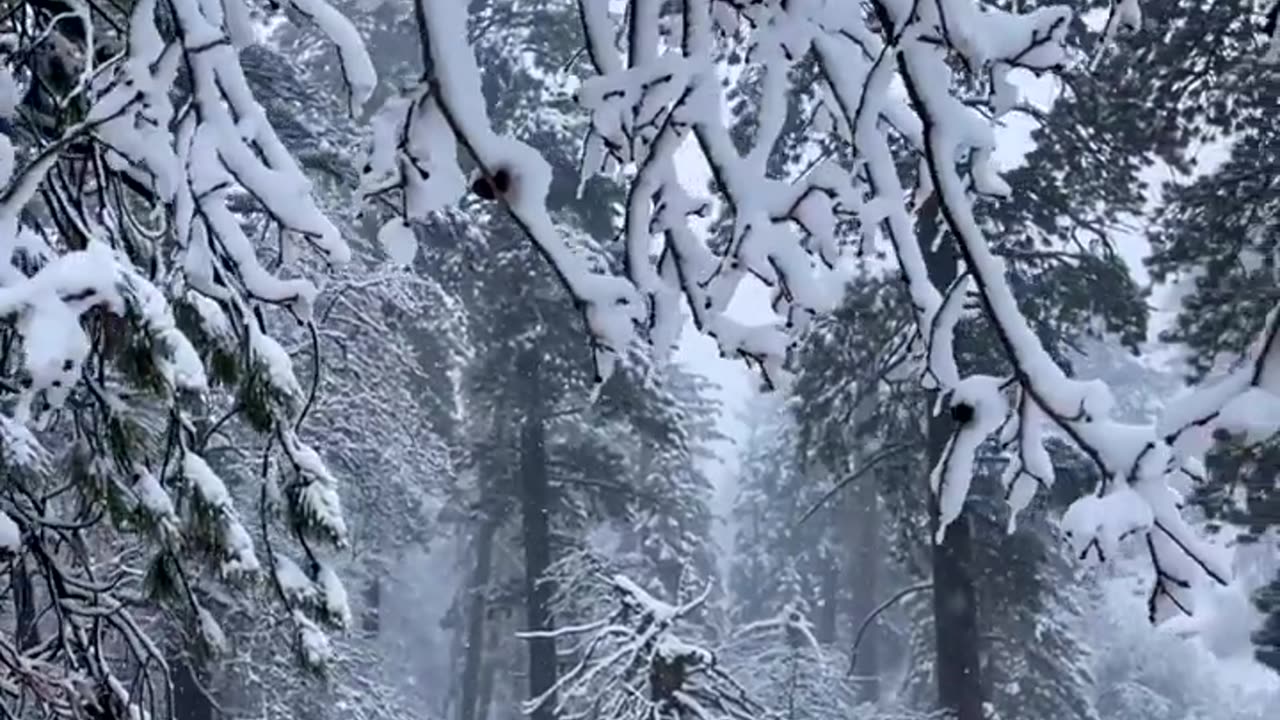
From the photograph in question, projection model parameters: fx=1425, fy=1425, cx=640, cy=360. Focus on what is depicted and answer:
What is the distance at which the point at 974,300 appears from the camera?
449 inches

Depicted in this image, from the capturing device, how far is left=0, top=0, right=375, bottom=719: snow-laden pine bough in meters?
2.15

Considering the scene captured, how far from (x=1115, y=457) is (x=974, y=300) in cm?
1001

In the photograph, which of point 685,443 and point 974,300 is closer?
point 974,300

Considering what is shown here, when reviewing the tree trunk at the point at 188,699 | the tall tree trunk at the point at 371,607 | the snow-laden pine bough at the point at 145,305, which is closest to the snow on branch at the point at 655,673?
the snow-laden pine bough at the point at 145,305

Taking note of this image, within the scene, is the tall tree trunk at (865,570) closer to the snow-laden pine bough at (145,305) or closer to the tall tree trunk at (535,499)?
the tall tree trunk at (535,499)

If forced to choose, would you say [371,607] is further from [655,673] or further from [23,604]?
[23,604]

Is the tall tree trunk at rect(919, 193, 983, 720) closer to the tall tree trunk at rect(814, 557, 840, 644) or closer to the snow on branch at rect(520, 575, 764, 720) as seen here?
the snow on branch at rect(520, 575, 764, 720)

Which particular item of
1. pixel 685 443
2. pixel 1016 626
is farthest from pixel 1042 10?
pixel 1016 626

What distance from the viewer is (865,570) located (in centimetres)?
3119

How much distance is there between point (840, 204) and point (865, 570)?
30.0 m

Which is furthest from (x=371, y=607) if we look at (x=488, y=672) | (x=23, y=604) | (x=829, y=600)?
(x=23, y=604)

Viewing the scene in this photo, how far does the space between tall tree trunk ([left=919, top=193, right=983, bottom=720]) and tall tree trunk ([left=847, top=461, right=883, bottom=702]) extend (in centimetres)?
1722

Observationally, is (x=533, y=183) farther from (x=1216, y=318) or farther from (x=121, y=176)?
(x=1216, y=318)

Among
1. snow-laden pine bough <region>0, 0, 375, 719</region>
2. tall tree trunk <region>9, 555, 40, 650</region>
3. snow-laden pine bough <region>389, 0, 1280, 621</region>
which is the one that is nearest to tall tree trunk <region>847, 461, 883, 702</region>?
tall tree trunk <region>9, 555, 40, 650</region>
